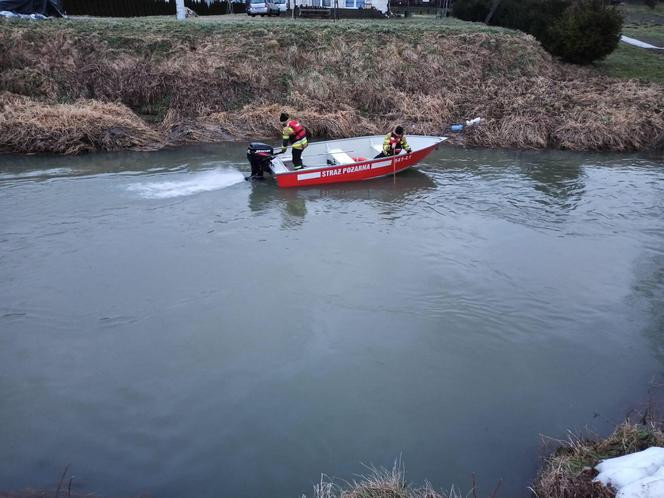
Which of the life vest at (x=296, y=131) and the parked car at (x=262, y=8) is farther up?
the parked car at (x=262, y=8)

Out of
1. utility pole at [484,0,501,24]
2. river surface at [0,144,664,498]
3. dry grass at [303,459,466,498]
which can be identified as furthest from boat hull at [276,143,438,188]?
utility pole at [484,0,501,24]

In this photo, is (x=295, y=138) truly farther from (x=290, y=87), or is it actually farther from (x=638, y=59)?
(x=638, y=59)

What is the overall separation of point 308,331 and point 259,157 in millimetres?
6675

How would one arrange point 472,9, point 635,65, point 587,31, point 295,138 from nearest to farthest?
point 295,138
point 587,31
point 635,65
point 472,9

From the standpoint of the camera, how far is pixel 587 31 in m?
21.9

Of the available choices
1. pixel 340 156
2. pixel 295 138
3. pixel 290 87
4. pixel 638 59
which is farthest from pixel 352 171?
pixel 638 59

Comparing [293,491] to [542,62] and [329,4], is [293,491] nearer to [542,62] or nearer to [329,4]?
[542,62]

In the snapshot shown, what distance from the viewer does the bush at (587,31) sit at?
21.6 meters

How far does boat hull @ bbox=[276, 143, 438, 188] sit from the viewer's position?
12914 mm

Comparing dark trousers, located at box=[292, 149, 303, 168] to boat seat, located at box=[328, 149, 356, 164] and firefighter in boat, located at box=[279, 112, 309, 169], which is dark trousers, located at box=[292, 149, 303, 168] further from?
boat seat, located at box=[328, 149, 356, 164]

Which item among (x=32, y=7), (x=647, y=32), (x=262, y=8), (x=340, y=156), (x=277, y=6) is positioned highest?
(x=277, y=6)

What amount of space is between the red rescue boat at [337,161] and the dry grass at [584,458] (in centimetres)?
879

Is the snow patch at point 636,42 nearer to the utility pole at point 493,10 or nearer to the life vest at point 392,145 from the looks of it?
the utility pole at point 493,10

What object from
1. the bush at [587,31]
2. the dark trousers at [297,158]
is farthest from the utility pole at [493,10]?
the dark trousers at [297,158]
